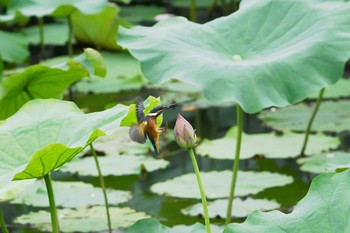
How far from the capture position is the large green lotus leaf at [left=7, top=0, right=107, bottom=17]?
3.93 metres

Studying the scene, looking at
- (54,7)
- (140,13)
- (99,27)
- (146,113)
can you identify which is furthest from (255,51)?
(140,13)

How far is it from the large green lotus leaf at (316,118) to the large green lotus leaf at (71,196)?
901mm

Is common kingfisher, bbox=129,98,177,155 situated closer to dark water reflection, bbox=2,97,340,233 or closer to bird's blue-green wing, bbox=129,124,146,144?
bird's blue-green wing, bbox=129,124,146,144

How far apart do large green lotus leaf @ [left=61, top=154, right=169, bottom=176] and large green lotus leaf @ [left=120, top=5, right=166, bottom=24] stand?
8.27 ft

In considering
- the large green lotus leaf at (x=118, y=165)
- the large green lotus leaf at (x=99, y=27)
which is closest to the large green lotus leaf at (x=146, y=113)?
the large green lotus leaf at (x=118, y=165)

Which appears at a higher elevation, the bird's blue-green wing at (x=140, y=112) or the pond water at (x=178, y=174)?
the bird's blue-green wing at (x=140, y=112)

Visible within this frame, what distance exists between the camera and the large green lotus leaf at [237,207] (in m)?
2.71

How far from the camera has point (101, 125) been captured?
5.92ft

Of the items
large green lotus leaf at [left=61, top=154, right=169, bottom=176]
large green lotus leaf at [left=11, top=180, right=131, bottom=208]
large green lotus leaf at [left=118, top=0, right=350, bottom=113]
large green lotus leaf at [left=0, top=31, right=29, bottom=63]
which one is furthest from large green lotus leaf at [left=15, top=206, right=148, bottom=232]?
large green lotus leaf at [left=0, top=31, right=29, bottom=63]

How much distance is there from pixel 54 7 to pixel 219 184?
143 centimetres

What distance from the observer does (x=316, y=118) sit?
370 centimetres

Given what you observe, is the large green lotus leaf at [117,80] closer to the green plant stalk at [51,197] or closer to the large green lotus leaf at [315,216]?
the green plant stalk at [51,197]

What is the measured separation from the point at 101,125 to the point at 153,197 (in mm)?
1200

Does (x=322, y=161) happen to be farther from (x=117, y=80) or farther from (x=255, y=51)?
(x=117, y=80)
